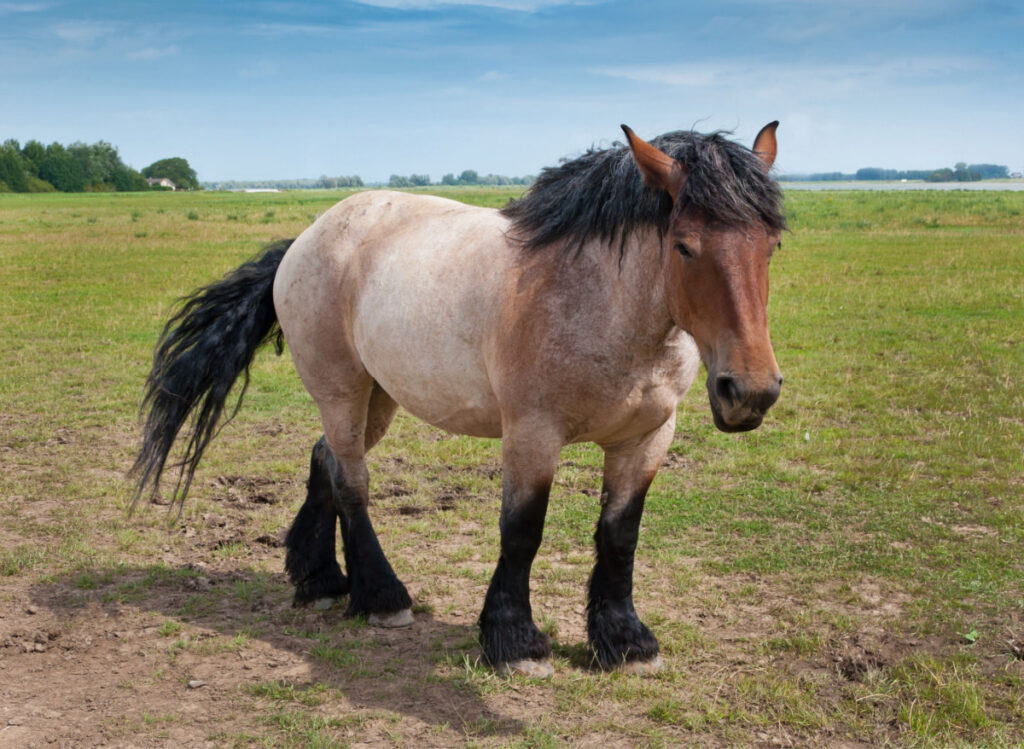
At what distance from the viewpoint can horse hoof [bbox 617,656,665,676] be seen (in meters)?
4.14

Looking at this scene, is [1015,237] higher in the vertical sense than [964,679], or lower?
higher

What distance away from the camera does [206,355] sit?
Answer: 17.3 feet

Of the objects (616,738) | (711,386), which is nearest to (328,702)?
(616,738)

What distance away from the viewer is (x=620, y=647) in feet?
13.7

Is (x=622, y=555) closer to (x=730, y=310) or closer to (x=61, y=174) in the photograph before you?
(x=730, y=310)

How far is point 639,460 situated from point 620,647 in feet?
2.93

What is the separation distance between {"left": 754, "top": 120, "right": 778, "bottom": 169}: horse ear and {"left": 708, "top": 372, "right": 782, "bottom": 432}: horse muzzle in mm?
1010

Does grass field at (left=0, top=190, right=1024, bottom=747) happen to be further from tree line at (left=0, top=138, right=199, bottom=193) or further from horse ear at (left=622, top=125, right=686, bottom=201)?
tree line at (left=0, top=138, right=199, bottom=193)

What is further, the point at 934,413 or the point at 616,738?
the point at 934,413

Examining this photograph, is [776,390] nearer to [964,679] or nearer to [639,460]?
[639,460]

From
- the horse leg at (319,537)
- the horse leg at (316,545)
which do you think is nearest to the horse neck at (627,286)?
the horse leg at (319,537)

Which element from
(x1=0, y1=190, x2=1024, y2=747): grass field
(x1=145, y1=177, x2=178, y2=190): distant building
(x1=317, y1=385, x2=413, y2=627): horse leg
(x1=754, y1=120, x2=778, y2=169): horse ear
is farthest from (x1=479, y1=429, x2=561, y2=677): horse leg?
(x1=145, y1=177, x2=178, y2=190): distant building

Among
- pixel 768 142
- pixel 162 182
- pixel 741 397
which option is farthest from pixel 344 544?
pixel 162 182

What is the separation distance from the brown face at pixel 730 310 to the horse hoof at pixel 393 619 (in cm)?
233
